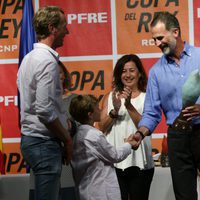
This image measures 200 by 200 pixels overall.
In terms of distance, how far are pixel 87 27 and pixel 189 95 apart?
2.23 metres

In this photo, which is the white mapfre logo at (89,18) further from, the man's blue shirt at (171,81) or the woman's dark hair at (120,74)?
the man's blue shirt at (171,81)

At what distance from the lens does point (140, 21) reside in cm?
512

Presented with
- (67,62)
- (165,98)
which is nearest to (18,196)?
(67,62)

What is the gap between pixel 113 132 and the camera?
159 inches

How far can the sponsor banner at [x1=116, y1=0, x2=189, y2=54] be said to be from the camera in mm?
5090

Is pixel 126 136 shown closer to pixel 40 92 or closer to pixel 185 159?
pixel 185 159

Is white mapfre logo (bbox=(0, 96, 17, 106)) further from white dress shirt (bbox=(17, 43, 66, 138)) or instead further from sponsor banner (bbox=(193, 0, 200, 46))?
white dress shirt (bbox=(17, 43, 66, 138))

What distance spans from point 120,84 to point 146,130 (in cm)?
77

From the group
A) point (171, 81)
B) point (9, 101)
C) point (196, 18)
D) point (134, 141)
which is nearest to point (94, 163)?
point (134, 141)

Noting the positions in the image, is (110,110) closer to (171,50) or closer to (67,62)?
(171,50)

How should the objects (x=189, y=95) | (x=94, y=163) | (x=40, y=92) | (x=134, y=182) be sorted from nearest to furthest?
(x=40, y=92) < (x=189, y=95) < (x=94, y=163) < (x=134, y=182)

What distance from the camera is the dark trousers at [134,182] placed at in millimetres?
3900

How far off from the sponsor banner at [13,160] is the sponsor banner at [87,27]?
94 cm

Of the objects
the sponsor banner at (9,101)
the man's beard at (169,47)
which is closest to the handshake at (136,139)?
the man's beard at (169,47)
